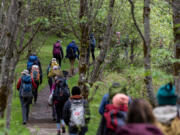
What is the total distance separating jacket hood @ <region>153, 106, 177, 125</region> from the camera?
489 cm

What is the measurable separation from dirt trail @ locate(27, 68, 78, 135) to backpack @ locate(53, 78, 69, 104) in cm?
97

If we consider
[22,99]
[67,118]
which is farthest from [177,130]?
[22,99]

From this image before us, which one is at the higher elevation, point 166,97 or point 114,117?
point 166,97

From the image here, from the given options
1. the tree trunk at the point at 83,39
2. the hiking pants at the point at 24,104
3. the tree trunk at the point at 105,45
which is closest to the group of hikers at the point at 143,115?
the tree trunk at the point at 105,45

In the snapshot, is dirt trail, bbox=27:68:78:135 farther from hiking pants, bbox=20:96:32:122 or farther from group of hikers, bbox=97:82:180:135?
group of hikers, bbox=97:82:180:135

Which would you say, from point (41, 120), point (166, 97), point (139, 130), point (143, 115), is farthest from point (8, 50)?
point (41, 120)

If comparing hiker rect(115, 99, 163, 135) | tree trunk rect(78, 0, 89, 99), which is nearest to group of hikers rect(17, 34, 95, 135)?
tree trunk rect(78, 0, 89, 99)

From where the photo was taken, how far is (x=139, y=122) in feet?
11.8

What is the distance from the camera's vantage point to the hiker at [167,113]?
4.87 meters

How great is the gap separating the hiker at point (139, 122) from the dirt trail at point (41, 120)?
6.62 metres

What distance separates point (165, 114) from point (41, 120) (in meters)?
8.83

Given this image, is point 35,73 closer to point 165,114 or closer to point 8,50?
point 8,50

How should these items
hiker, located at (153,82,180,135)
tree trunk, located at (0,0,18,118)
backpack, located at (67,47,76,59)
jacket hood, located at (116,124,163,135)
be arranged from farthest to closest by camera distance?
backpack, located at (67,47,76,59), tree trunk, located at (0,0,18,118), hiker, located at (153,82,180,135), jacket hood, located at (116,124,163,135)

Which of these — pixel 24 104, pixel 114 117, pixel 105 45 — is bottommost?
pixel 24 104
